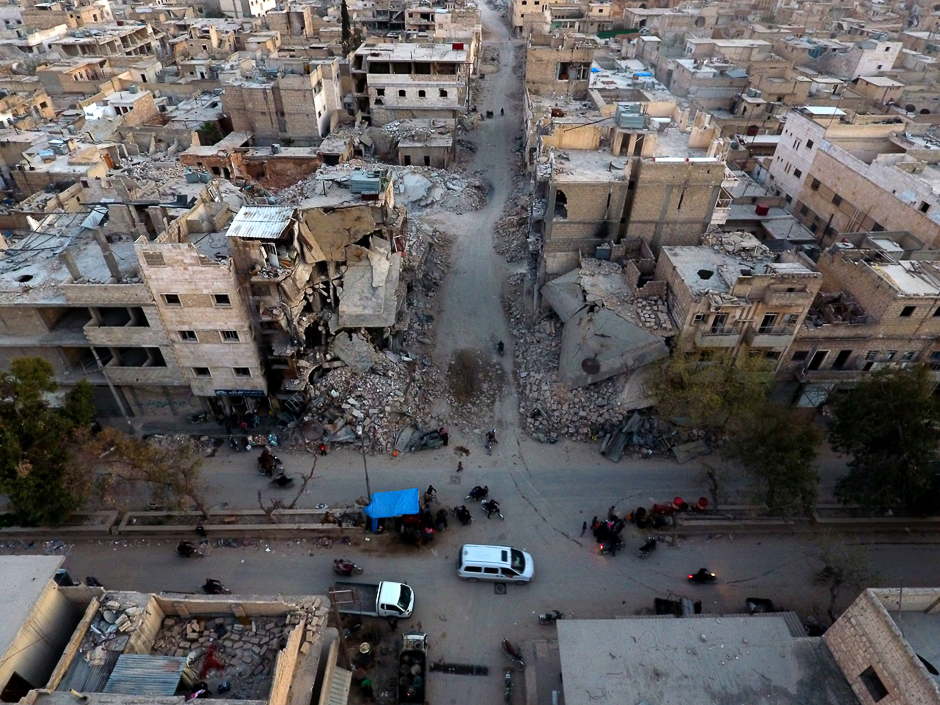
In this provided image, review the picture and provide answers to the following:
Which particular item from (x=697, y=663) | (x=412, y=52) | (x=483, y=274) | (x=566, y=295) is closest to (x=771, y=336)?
(x=566, y=295)

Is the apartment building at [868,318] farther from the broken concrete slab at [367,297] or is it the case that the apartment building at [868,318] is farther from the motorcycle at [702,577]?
the broken concrete slab at [367,297]

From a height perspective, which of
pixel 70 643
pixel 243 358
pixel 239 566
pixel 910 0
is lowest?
pixel 239 566

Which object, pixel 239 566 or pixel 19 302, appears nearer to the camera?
pixel 239 566

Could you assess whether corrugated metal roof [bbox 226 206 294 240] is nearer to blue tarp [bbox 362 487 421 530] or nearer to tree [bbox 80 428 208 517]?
tree [bbox 80 428 208 517]

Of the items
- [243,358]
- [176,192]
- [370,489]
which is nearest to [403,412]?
[370,489]

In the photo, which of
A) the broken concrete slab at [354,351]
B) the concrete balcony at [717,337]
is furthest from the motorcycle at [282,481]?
the concrete balcony at [717,337]

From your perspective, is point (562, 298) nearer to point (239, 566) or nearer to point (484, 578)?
point (484, 578)

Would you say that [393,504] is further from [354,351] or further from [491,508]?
[354,351]
